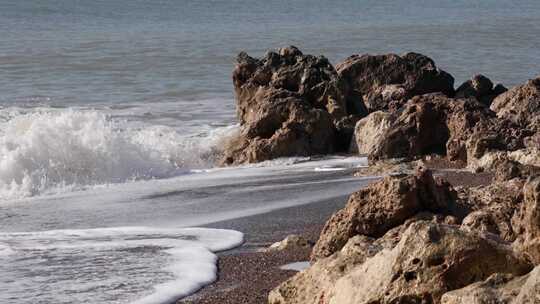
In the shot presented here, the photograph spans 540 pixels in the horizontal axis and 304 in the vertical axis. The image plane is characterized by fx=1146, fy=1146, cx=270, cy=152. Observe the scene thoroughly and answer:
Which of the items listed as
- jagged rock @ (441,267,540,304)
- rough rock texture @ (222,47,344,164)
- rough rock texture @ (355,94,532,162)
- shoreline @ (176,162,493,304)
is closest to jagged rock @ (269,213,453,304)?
shoreline @ (176,162,493,304)

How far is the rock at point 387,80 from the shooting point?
13969 mm

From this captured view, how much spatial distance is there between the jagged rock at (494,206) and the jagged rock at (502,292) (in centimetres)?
168

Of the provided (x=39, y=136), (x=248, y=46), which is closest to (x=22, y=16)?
(x=248, y=46)

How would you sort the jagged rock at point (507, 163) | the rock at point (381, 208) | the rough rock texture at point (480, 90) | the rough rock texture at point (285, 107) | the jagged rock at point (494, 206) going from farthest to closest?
the rough rock texture at point (480, 90)
the rough rock texture at point (285, 107)
the jagged rock at point (507, 163)
the rock at point (381, 208)
the jagged rock at point (494, 206)

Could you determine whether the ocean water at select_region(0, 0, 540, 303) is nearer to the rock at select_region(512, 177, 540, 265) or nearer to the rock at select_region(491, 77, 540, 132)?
the rock at select_region(491, 77, 540, 132)

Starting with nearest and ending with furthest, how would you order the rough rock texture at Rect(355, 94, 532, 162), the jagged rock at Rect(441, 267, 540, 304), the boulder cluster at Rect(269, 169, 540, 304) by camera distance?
the jagged rock at Rect(441, 267, 540, 304), the boulder cluster at Rect(269, 169, 540, 304), the rough rock texture at Rect(355, 94, 532, 162)

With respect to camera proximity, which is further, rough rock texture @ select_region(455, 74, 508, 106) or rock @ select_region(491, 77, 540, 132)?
rough rock texture @ select_region(455, 74, 508, 106)

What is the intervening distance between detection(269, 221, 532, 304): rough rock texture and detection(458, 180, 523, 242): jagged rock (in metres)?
1.15

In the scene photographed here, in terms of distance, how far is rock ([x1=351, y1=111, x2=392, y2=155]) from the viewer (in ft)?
39.8

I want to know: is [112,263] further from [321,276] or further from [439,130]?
[439,130]

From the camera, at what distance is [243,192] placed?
34.0 feet

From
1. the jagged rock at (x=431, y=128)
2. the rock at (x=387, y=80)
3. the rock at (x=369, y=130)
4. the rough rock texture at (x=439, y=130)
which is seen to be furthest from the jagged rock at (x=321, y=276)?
the rock at (x=387, y=80)

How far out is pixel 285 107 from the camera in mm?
12906

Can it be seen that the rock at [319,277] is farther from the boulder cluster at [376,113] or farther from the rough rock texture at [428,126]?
the rough rock texture at [428,126]
